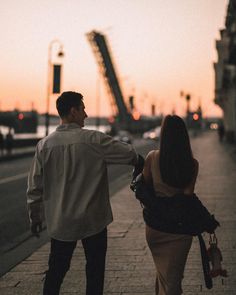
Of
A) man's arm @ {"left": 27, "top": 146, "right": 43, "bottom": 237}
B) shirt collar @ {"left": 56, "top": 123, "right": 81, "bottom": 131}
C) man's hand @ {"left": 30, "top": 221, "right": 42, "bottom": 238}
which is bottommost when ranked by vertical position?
man's hand @ {"left": 30, "top": 221, "right": 42, "bottom": 238}

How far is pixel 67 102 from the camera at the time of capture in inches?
139

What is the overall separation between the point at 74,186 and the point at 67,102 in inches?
22.5

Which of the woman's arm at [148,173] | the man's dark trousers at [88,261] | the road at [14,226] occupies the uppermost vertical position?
the woman's arm at [148,173]

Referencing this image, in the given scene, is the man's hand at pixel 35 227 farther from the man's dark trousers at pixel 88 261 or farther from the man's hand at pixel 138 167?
the man's hand at pixel 138 167

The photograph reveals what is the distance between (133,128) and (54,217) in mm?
77963

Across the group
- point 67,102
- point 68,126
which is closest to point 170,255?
point 68,126

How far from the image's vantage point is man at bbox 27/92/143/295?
3.43m

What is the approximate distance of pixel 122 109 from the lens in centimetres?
6988

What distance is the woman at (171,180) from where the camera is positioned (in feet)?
10.8

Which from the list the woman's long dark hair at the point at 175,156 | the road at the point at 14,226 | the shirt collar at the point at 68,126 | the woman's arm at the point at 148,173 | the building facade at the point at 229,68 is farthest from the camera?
the building facade at the point at 229,68

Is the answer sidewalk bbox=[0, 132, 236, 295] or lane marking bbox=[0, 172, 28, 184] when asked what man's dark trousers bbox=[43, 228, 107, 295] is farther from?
lane marking bbox=[0, 172, 28, 184]

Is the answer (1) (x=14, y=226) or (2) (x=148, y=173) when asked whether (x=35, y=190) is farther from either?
(1) (x=14, y=226)

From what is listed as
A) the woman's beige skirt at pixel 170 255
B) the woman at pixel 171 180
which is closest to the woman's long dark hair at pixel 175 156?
the woman at pixel 171 180

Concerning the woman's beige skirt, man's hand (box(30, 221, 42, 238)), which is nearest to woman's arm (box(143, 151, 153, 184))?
the woman's beige skirt
